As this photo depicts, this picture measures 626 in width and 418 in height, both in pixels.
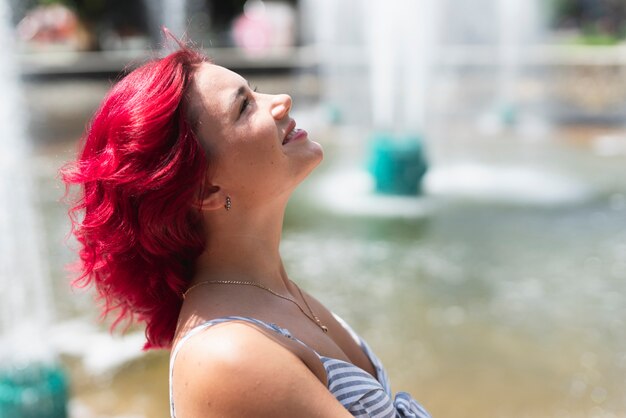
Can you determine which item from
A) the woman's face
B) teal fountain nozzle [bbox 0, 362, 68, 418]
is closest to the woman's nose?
the woman's face

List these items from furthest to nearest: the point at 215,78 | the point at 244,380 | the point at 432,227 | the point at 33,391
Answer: the point at 432,227 < the point at 33,391 < the point at 215,78 < the point at 244,380

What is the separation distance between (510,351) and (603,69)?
37.1ft

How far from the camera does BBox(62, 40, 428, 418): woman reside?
119 cm

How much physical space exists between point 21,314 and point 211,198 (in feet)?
10.2

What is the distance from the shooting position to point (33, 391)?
3.25m

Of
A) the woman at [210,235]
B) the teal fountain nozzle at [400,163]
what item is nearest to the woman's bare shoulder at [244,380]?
the woman at [210,235]

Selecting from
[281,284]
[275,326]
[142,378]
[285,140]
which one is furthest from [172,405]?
[142,378]

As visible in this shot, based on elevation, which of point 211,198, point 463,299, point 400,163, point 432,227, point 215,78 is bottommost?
point 432,227

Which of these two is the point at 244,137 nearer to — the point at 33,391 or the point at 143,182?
the point at 143,182

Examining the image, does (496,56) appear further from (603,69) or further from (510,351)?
(510,351)

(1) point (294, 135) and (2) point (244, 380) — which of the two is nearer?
(2) point (244, 380)

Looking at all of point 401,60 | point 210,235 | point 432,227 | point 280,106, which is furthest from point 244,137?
point 401,60

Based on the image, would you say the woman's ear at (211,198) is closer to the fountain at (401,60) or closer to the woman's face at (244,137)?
the woman's face at (244,137)

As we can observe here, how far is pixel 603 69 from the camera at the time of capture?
14141 millimetres
